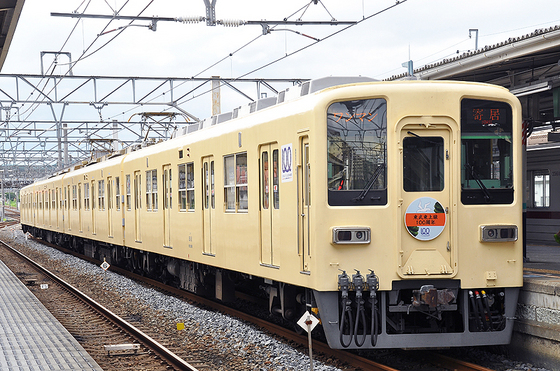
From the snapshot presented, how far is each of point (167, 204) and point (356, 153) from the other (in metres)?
6.80

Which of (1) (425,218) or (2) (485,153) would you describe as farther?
(2) (485,153)

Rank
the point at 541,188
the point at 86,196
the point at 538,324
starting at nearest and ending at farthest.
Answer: the point at 538,324
the point at 541,188
the point at 86,196

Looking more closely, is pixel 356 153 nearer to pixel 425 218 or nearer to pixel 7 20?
pixel 425 218

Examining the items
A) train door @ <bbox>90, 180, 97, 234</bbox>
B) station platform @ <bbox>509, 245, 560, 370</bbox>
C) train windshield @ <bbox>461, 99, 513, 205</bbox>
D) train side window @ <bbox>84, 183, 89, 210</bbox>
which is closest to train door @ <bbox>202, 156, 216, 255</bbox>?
train windshield @ <bbox>461, 99, 513, 205</bbox>

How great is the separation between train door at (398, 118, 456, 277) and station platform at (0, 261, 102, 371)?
351 cm

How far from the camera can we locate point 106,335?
403 inches

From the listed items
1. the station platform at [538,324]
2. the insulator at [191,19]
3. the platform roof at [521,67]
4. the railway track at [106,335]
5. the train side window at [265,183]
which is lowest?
the railway track at [106,335]

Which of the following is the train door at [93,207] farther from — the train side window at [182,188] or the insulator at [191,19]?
the insulator at [191,19]

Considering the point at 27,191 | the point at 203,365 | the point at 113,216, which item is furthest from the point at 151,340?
the point at 27,191

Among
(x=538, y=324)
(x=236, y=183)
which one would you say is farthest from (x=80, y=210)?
(x=538, y=324)

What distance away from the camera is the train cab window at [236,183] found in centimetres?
923

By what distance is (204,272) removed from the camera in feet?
38.9

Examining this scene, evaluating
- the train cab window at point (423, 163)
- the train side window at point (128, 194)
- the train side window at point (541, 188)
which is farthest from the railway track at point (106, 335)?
the train side window at point (541, 188)

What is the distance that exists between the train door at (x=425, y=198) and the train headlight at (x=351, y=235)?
36 centimetres
